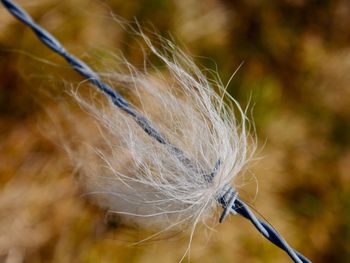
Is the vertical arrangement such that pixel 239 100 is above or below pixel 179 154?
below

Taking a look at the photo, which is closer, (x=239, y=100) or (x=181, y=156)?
(x=181, y=156)

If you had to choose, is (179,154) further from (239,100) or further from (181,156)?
(239,100)

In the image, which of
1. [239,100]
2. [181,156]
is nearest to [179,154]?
[181,156]

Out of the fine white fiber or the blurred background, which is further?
the blurred background

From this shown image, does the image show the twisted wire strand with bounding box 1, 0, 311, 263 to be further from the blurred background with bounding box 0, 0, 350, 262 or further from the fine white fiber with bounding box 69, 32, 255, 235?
the blurred background with bounding box 0, 0, 350, 262

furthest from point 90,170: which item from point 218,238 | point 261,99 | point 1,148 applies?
point 261,99

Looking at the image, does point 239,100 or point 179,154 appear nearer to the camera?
point 179,154

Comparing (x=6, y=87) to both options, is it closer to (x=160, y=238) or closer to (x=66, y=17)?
(x=66, y=17)

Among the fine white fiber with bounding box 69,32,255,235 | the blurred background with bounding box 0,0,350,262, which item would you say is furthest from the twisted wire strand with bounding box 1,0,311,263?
the blurred background with bounding box 0,0,350,262

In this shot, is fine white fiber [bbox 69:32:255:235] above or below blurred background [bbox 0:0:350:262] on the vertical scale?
Result: above
